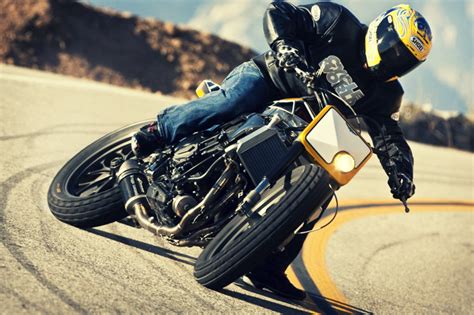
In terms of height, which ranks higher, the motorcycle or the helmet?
the helmet

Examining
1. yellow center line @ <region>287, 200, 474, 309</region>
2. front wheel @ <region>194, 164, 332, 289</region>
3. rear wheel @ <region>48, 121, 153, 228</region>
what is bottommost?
yellow center line @ <region>287, 200, 474, 309</region>

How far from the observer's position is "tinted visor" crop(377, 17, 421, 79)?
4.19m

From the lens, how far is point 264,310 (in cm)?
408

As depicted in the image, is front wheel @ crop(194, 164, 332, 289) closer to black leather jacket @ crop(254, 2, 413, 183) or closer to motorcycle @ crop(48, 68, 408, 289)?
motorcycle @ crop(48, 68, 408, 289)

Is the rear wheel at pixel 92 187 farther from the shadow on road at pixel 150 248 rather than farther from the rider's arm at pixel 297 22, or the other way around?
the rider's arm at pixel 297 22

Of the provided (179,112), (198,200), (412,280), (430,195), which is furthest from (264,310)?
(430,195)

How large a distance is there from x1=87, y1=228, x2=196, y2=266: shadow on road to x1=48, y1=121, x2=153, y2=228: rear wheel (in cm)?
15

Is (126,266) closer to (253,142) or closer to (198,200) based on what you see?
(198,200)

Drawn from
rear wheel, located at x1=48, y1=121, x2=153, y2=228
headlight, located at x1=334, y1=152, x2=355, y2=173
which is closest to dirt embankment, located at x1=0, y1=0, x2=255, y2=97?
rear wheel, located at x1=48, y1=121, x2=153, y2=228

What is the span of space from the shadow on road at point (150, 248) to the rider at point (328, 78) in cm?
47

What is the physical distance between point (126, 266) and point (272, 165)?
43.4 inches

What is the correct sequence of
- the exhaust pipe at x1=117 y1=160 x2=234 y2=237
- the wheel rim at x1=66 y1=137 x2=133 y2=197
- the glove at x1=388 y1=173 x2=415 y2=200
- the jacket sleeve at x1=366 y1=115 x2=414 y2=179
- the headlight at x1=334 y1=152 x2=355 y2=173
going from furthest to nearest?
the wheel rim at x1=66 y1=137 x2=133 y2=197, the jacket sleeve at x1=366 y1=115 x2=414 y2=179, the glove at x1=388 y1=173 x2=415 y2=200, the exhaust pipe at x1=117 y1=160 x2=234 y2=237, the headlight at x1=334 y1=152 x2=355 y2=173

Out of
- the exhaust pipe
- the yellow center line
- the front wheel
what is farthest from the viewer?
the yellow center line

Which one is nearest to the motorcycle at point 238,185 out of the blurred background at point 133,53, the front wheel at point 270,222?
the front wheel at point 270,222
